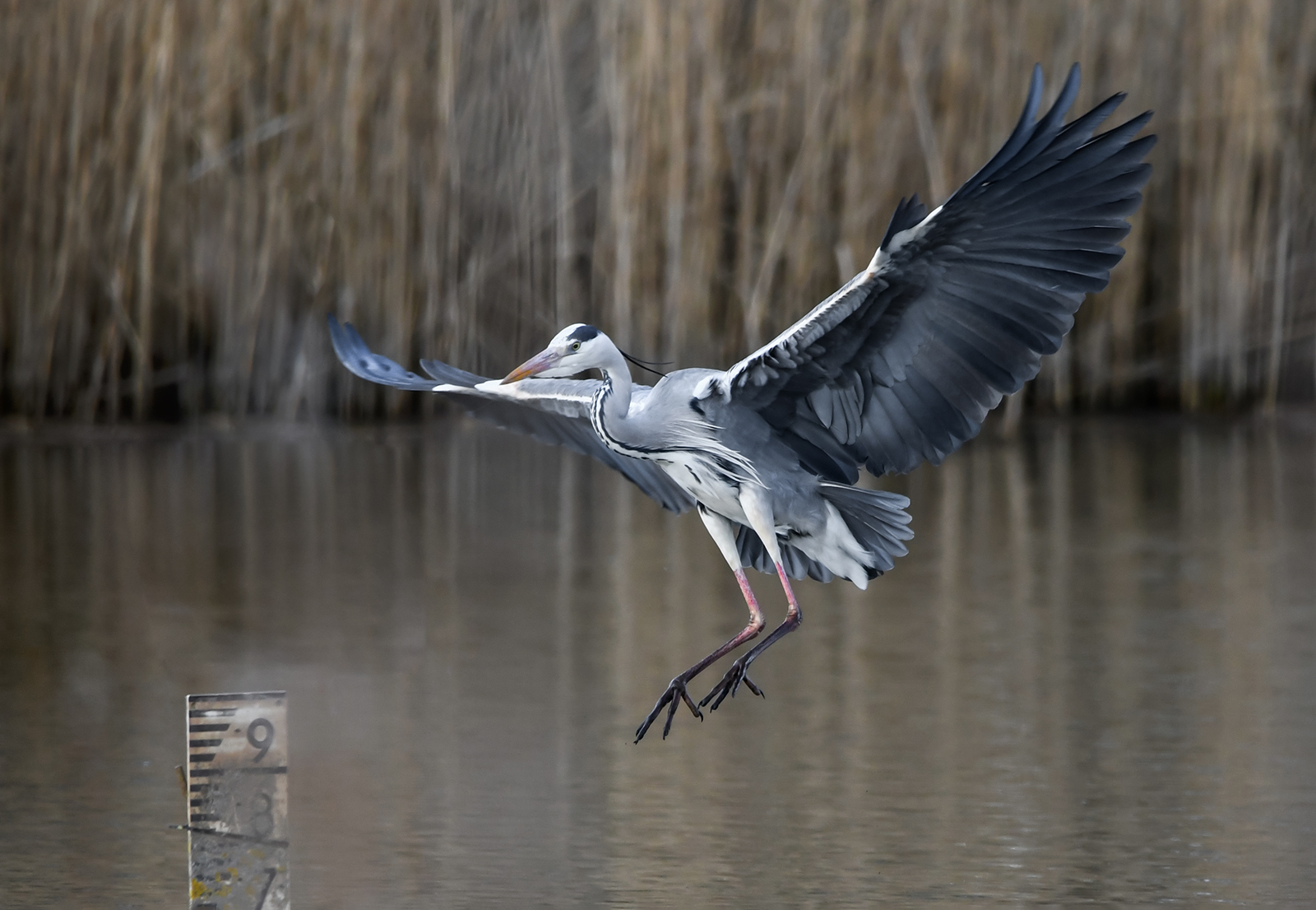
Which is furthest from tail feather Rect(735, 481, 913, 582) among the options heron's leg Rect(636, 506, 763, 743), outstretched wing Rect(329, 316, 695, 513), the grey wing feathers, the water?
the grey wing feathers

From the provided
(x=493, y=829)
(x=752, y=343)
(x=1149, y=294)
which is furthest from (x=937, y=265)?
(x=1149, y=294)

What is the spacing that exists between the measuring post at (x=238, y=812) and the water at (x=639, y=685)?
0.47 metres

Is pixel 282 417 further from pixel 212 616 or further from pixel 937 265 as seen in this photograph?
pixel 937 265

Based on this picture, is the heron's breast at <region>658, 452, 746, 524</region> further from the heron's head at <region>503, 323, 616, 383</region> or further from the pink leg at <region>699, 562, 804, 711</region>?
the heron's head at <region>503, 323, 616, 383</region>

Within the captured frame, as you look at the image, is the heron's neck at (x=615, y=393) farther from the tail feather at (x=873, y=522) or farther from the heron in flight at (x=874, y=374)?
the tail feather at (x=873, y=522)

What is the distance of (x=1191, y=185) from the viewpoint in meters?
13.0

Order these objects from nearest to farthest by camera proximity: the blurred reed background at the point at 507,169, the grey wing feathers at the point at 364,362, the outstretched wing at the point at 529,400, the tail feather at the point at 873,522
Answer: the tail feather at the point at 873,522, the outstretched wing at the point at 529,400, the grey wing feathers at the point at 364,362, the blurred reed background at the point at 507,169

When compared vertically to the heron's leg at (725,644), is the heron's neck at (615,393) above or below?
above

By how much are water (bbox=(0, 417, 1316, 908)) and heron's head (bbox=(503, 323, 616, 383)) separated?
3.97 ft

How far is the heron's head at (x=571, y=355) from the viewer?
15.4ft

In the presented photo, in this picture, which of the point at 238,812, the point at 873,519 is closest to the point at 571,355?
the point at 873,519

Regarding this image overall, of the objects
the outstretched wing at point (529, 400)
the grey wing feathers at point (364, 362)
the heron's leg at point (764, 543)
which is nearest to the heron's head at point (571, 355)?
the outstretched wing at point (529, 400)

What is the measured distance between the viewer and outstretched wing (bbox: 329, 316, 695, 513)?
5117 millimetres

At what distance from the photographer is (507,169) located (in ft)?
40.9
